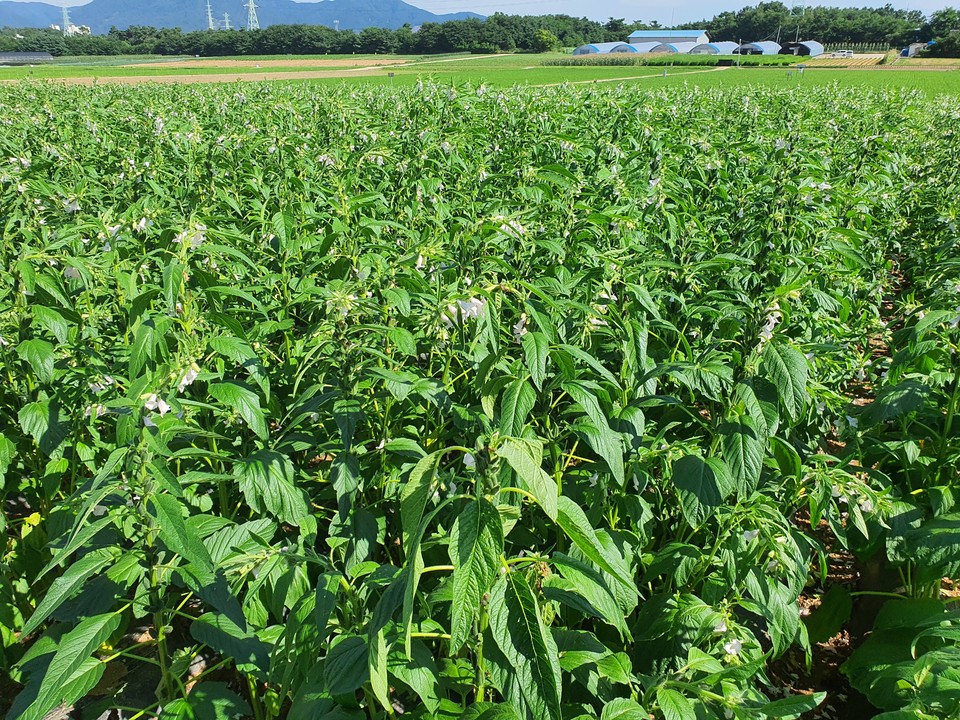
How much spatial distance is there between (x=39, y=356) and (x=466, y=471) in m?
1.77

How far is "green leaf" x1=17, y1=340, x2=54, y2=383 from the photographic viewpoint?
2412mm

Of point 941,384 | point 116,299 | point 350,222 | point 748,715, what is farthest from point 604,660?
point 350,222

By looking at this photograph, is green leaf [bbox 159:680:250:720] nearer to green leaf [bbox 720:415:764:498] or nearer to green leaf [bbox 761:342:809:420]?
green leaf [bbox 720:415:764:498]

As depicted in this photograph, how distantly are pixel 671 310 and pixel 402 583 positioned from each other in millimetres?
2588

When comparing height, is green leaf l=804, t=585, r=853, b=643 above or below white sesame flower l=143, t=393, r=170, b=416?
below

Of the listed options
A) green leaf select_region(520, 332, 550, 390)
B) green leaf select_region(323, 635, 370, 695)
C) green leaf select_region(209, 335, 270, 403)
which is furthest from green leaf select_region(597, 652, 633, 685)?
green leaf select_region(209, 335, 270, 403)

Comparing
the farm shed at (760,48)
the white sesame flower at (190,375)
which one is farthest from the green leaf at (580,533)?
the farm shed at (760,48)

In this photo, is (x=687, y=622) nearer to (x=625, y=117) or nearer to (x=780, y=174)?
(x=780, y=174)

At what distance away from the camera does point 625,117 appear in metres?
7.94

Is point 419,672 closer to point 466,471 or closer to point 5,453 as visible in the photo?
point 466,471

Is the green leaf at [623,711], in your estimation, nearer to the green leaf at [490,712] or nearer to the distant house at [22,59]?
the green leaf at [490,712]

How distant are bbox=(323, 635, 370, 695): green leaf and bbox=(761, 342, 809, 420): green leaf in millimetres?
1404

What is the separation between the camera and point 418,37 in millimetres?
98750

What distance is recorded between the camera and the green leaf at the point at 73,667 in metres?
1.66
